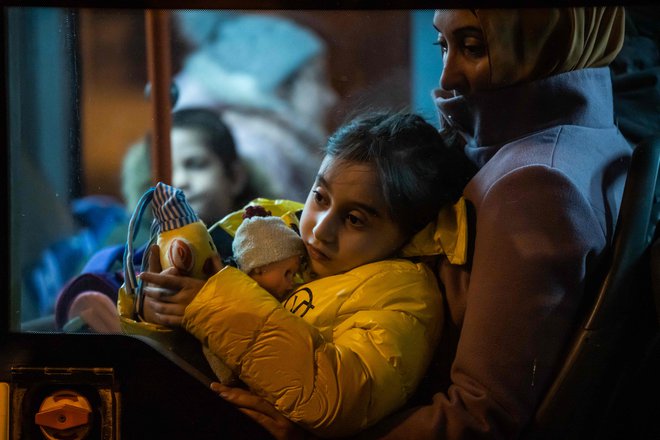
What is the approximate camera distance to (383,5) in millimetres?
1116

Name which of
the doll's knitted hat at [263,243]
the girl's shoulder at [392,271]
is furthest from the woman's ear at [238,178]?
the girl's shoulder at [392,271]

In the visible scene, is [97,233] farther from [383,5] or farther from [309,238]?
[383,5]

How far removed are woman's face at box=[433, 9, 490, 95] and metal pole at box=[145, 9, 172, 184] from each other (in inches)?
23.3

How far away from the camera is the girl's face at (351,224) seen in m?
1.23

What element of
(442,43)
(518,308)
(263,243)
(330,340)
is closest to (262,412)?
(330,340)

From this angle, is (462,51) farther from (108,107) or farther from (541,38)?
(108,107)

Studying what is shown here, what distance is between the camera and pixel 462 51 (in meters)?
1.20

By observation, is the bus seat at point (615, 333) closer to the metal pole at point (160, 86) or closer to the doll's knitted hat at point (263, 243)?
the doll's knitted hat at point (263, 243)

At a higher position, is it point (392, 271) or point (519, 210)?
point (519, 210)

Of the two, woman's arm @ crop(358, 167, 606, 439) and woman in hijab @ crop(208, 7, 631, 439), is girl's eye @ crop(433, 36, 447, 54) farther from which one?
woman's arm @ crop(358, 167, 606, 439)

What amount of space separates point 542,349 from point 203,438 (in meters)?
0.52

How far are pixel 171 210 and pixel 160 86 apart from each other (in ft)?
1.52

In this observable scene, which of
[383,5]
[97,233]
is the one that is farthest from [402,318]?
[97,233]

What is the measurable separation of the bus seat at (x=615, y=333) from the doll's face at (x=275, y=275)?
1.42 feet
